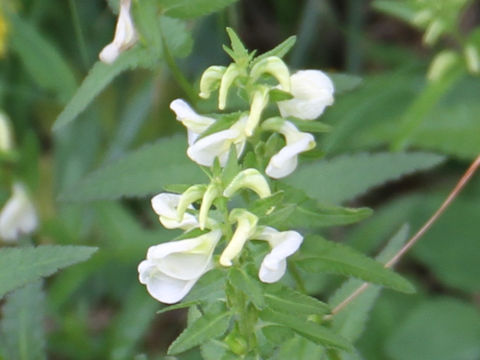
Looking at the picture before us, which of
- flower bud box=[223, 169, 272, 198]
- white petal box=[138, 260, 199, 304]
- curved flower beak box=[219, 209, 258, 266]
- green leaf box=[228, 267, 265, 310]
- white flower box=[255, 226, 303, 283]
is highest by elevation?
flower bud box=[223, 169, 272, 198]

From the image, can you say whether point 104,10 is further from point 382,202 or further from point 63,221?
point 382,202

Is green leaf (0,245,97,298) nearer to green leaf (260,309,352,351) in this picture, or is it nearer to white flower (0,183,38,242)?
green leaf (260,309,352,351)

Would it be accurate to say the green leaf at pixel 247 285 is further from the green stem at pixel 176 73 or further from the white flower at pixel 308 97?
the green stem at pixel 176 73

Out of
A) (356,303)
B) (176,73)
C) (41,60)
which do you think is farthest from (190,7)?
(41,60)

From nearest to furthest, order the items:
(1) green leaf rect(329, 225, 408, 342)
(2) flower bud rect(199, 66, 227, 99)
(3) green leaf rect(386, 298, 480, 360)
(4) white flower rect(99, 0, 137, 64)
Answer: (2) flower bud rect(199, 66, 227, 99) < (4) white flower rect(99, 0, 137, 64) < (1) green leaf rect(329, 225, 408, 342) < (3) green leaf rect(386, 298, 480, 360)

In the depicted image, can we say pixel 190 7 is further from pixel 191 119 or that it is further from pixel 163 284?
pixel 163 284

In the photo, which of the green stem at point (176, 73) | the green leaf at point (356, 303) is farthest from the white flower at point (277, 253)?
the green stem at point (176, 73)

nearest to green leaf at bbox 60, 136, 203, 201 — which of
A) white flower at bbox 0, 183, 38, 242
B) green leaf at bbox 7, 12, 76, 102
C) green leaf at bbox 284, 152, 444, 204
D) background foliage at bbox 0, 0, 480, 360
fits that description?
background foliage at bbox 0, 0, 480, 360

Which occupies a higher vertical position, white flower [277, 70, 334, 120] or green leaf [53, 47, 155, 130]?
white flower [277, 70, 334, 120]
